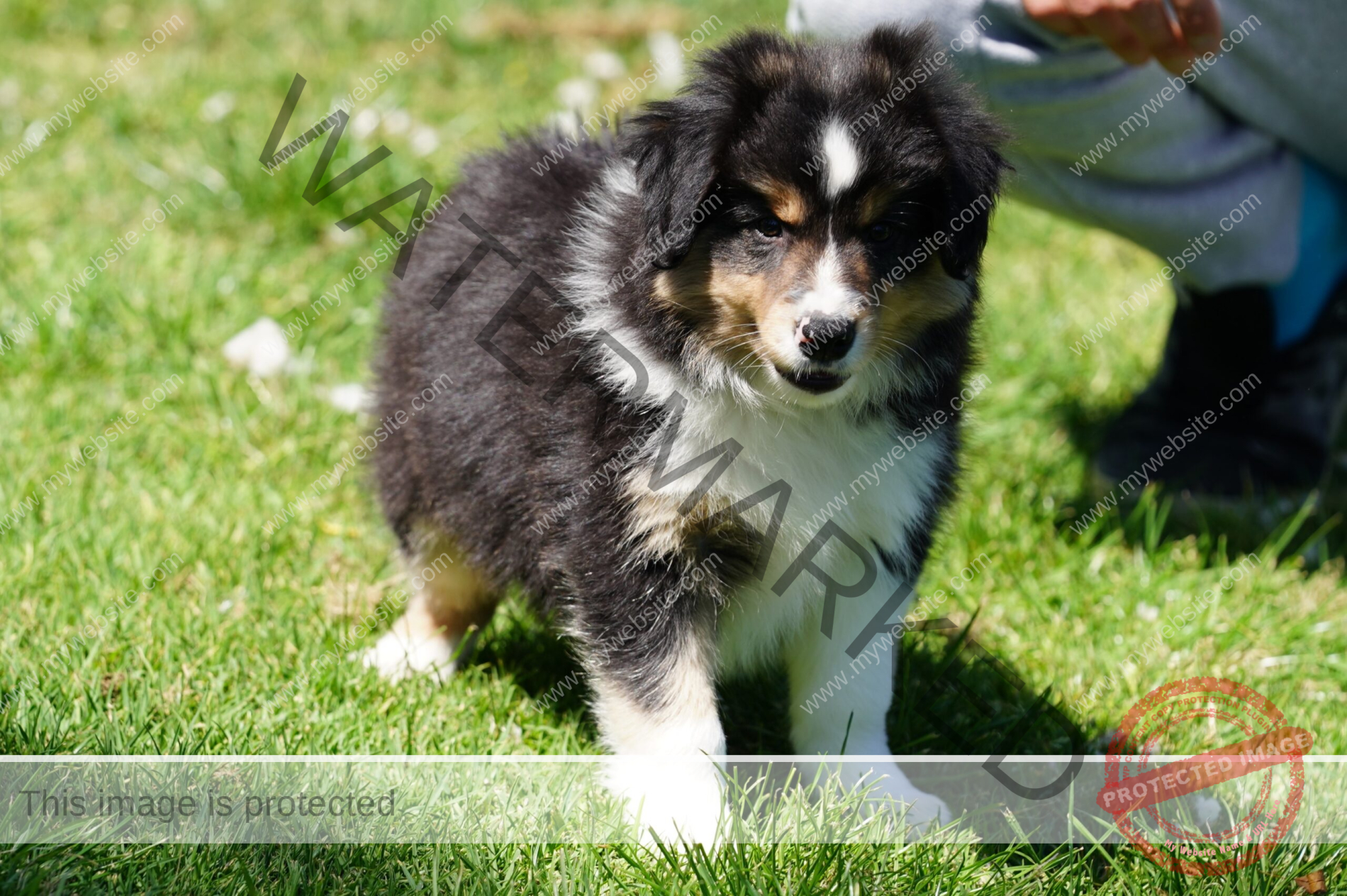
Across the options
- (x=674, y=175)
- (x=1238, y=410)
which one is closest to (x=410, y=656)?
(x=674, y=175)

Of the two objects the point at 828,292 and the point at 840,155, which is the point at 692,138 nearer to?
the point at 840,155

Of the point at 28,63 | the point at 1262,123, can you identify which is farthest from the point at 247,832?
the point at 28,63

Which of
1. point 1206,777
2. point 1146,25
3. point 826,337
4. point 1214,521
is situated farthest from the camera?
point 1214,521

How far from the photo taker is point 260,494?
362cm

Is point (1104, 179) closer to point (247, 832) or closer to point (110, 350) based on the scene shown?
point (247, 832)

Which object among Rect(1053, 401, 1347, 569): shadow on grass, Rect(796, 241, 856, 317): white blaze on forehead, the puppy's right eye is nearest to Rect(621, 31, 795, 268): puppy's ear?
the puppy's right eye

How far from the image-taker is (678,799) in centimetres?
247

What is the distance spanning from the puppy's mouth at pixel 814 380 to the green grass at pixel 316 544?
0.80 m

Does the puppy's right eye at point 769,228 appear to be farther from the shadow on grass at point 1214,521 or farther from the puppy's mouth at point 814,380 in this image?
the shadow on grass at point 1214,521

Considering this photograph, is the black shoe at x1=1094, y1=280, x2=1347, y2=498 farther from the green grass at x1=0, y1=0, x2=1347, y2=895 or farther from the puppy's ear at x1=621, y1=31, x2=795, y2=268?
the puppy's ear at x1=621, y1=31, x2=795, y2=268

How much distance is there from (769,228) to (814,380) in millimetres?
301

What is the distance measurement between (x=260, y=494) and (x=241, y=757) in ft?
4.09

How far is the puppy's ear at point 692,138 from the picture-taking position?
7.63 feet

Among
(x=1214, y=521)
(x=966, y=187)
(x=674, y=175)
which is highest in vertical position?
(x=674, y=175)
